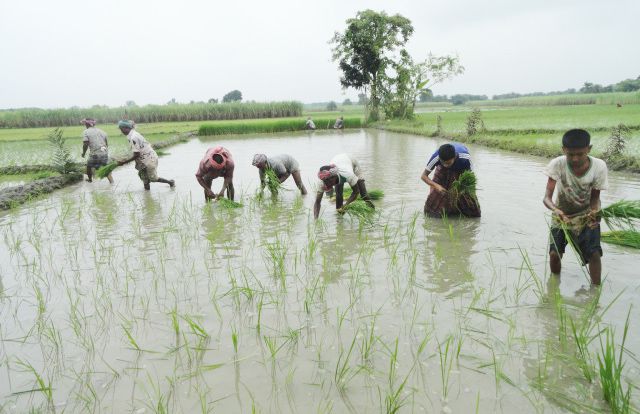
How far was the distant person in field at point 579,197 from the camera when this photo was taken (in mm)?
2939

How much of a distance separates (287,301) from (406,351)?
3.49 ft

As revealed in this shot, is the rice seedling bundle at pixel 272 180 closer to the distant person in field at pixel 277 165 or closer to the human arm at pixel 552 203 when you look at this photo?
the distant person in field at pixel 277 165

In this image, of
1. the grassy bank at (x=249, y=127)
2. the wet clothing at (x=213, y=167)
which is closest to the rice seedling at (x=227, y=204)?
the wet clothing at (x=213, y=167)

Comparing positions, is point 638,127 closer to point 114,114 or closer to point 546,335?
point 546,335

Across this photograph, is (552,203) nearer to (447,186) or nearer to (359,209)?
(447,186)

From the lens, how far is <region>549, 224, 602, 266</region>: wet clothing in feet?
9.87

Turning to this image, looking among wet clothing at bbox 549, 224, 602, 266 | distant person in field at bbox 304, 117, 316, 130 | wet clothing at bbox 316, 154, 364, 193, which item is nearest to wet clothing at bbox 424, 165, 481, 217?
wet clothing at bbox 316, 154, 364, 193

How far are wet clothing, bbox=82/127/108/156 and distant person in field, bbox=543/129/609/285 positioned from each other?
353 inches

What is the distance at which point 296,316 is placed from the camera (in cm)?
299

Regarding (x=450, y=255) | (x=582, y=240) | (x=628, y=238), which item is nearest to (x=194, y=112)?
(x=450, y=255)

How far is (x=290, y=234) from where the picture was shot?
493cm

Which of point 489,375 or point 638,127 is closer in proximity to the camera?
point 489,375

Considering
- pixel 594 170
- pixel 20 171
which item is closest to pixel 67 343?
pixel 594 170

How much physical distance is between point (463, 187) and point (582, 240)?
2.10 m
